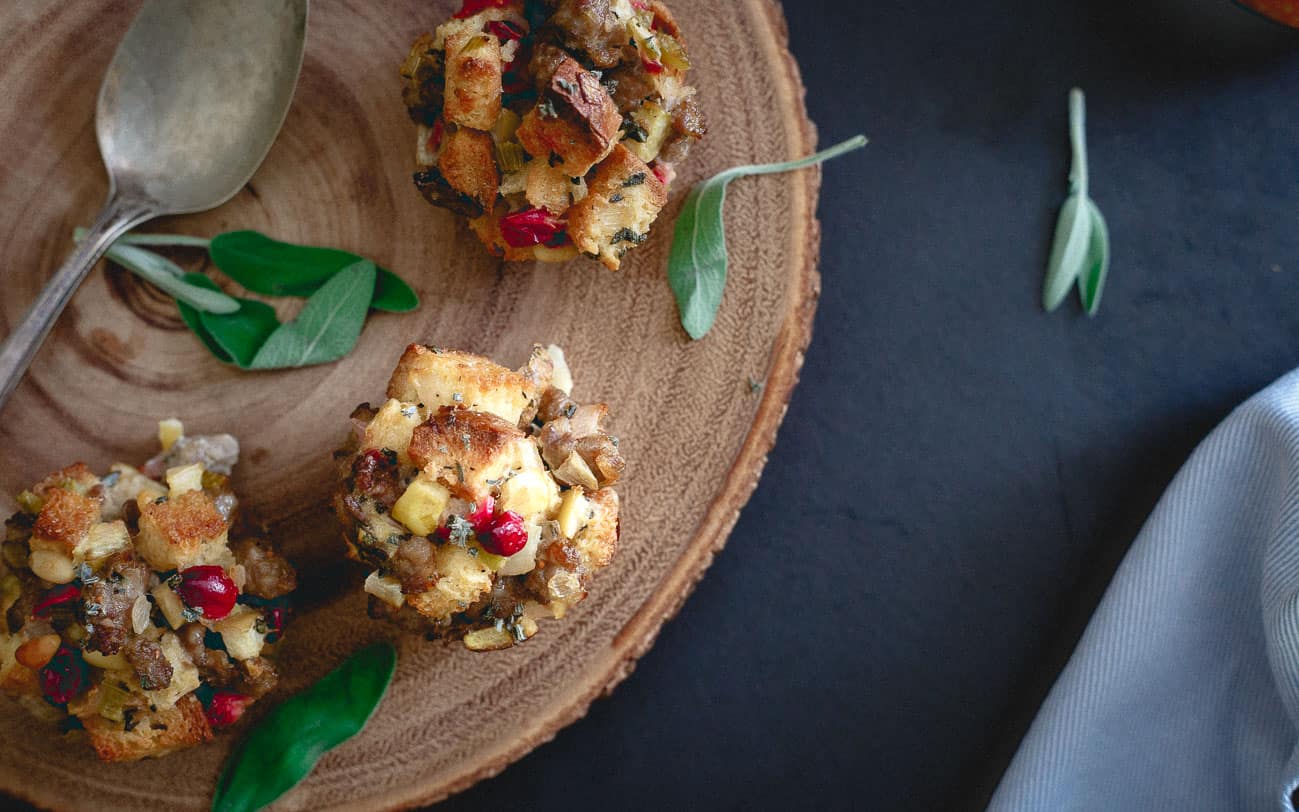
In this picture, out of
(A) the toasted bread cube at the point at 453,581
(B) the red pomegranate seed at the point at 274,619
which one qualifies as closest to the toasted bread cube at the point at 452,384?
(A) the toasted bread cube at the point at 453,581

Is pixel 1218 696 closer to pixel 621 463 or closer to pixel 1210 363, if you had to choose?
pixel 1210 363

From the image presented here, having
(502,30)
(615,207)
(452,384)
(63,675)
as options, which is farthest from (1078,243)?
(63,675)

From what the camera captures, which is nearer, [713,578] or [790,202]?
[790,202]

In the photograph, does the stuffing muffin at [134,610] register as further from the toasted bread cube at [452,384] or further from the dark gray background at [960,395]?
the dark gray background at [960,395]

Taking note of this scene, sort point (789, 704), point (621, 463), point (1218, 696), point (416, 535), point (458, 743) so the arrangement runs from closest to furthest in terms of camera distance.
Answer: point (416, 535) → point (621, 463) → point (458, 743) → point (1218, 696) → point (789, 704)

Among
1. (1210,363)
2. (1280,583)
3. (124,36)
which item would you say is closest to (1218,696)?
(1280,583)

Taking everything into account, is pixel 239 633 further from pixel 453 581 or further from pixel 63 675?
pixel 453 581
